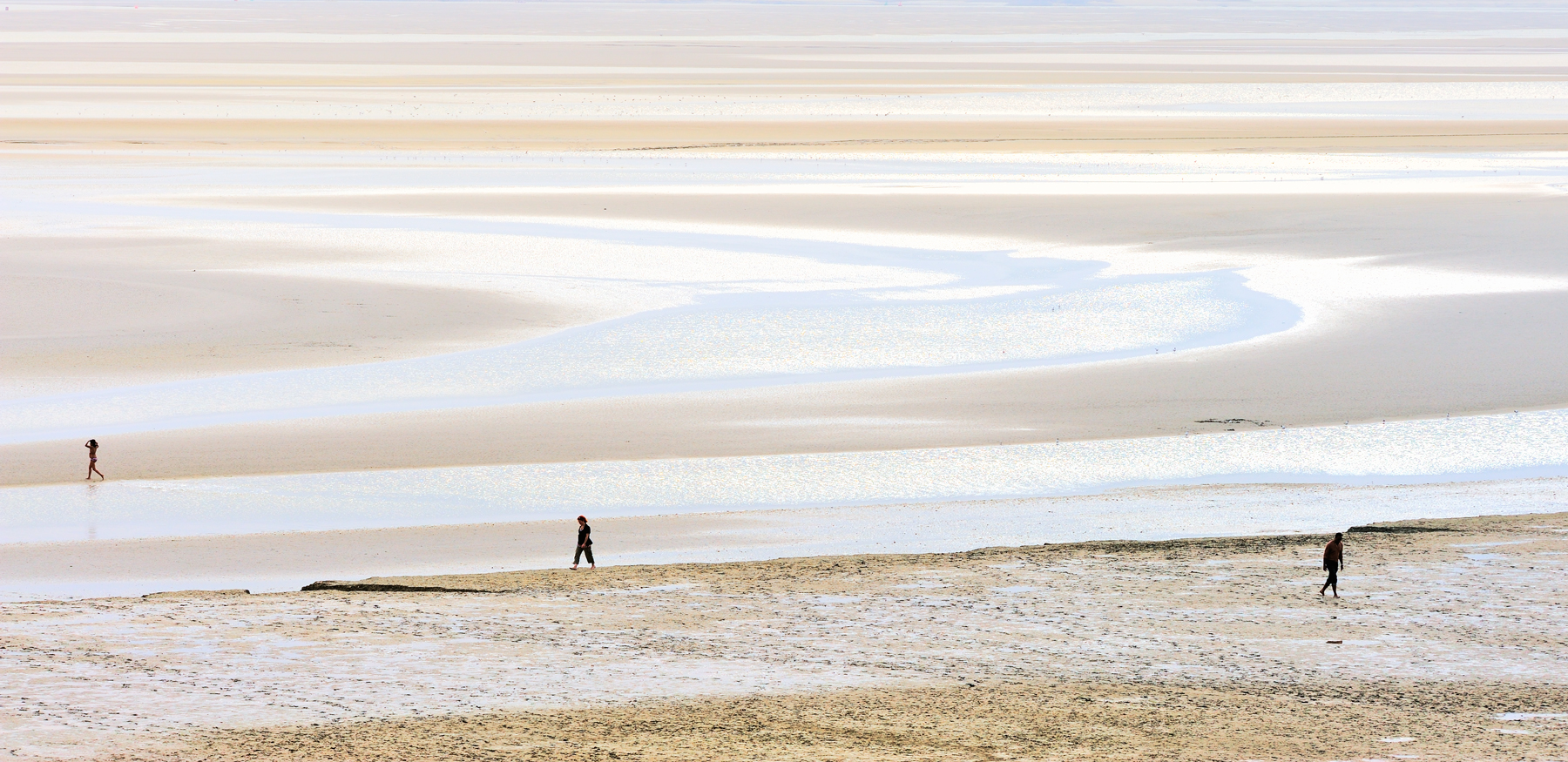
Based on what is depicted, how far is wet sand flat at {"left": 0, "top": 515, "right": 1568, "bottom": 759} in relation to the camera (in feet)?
35.5

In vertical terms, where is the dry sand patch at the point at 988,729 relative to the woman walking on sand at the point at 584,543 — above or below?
below

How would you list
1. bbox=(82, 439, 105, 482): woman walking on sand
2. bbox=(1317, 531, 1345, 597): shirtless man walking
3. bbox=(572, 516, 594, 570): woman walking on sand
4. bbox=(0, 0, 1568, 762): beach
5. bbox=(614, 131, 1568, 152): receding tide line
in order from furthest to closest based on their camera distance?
bbox=(614, 131, 1568, 152): receding tide line < bbox=(82, 439, 105, 482): woman walking on sand < bbox=(572, 516, 594, 570): woman walking on sand < bbox=(1317, 531, 1345, 597): shirtless man walking < bbox=(0, 0, 1568, 762): beach

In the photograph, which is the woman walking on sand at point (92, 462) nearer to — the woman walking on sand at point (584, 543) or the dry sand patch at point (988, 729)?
the woman walking on sand at point (584, 543)

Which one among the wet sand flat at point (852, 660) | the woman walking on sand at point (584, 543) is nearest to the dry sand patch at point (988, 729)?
the wet sand flat at point (852, 660)

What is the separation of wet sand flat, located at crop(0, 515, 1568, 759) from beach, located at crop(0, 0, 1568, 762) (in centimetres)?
5

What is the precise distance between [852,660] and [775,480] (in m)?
6.21

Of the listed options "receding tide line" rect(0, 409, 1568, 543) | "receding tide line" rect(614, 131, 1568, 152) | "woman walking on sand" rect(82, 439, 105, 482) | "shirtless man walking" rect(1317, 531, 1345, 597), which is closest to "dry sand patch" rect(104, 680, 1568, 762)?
"shirtless man walking" rect(1317, 531, 1345, 597)

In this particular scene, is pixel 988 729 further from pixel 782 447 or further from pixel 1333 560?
pixel 782 447

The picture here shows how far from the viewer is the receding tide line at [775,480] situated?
17109 mm

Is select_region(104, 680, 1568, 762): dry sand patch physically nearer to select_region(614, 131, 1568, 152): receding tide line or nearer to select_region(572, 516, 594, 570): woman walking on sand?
select_region(572, 516, 594, 570): woman walking on sand

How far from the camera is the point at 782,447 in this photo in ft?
65.2

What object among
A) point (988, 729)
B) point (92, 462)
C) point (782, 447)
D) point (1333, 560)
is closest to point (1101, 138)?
point (782, 447)

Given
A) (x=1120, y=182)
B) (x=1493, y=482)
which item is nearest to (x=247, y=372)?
(x=1493, y=482)

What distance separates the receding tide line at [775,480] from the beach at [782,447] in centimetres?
9
